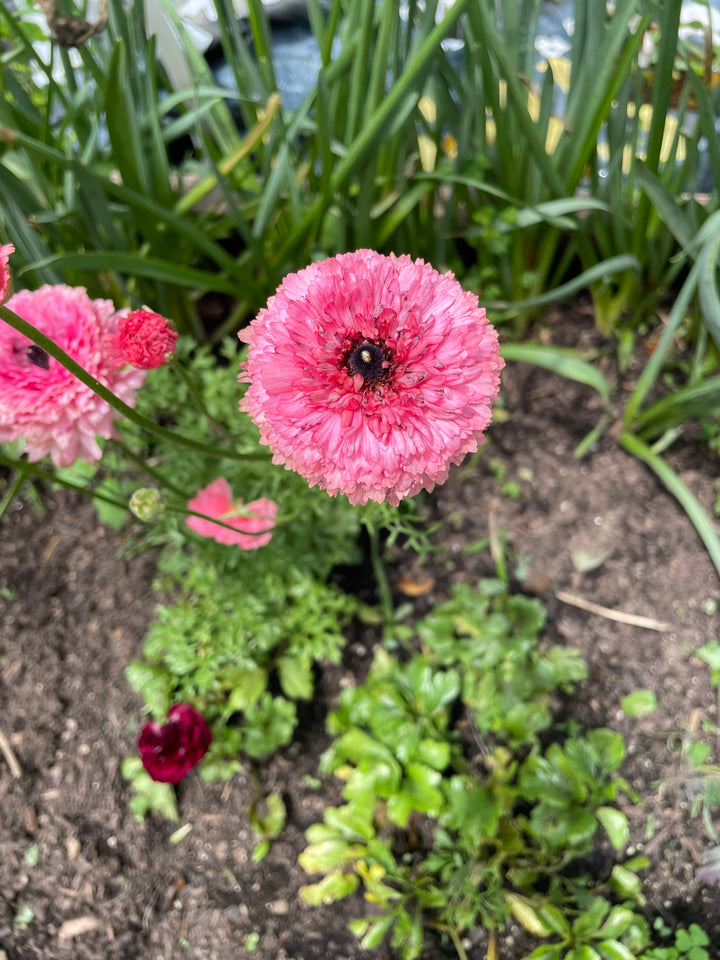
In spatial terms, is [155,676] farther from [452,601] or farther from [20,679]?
[452,601]

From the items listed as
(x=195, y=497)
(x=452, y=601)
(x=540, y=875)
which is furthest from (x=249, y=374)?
(x=540, y=875)

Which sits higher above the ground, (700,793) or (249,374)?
(249,374)

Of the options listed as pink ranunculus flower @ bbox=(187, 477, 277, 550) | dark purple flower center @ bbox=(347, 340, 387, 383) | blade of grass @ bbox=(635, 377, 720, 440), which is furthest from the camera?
blade of grass @ bbox=(635, 377, 720, 440)

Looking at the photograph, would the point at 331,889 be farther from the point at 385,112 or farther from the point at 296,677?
the point at 385,112

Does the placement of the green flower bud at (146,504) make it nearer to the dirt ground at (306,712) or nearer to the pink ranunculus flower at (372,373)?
the pink ranunculus flower at (372,373)

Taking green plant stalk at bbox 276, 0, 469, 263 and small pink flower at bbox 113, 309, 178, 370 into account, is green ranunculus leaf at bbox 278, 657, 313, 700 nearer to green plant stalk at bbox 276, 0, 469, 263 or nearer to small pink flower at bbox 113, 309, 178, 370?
small pink flower at bbox 113, 309, 178, 370

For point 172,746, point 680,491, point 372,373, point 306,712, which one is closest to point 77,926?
point 172,746

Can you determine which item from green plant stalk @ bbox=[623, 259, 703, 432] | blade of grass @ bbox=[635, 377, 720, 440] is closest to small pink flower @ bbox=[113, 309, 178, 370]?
green plant stalk @ bbox=[623, 259, 703, 432]
